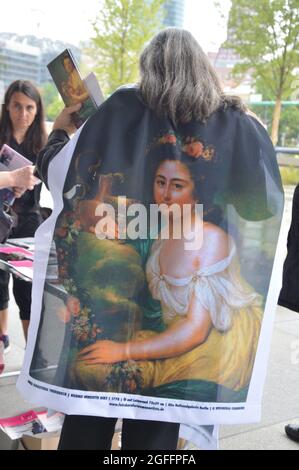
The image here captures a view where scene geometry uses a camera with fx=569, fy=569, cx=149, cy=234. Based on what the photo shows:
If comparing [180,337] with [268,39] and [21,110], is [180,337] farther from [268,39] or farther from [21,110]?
[268,39]

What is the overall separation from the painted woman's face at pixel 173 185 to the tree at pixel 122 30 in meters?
7.22

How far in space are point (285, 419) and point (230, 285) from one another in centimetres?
141

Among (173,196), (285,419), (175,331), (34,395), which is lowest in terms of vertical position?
(285,419)

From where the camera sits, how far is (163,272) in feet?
4.97

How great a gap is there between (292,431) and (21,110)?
198 centimetres

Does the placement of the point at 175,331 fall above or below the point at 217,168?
below

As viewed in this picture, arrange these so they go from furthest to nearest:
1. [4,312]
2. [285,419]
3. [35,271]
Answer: [4,312]
[285,419]
[35,271]

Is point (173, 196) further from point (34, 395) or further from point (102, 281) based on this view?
point (34, 395)

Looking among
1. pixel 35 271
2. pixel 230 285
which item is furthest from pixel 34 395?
pixel 230 285

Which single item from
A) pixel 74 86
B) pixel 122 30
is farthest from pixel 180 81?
pixel 122 30

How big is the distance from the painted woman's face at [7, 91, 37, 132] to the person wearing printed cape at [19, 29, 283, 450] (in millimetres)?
1420

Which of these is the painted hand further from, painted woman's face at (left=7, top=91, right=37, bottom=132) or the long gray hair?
painted woman's face at (left=7, top=91, right=37, bottom=132)

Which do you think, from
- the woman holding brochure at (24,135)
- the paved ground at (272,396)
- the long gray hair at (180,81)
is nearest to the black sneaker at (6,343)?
the paved ground at (272,396)

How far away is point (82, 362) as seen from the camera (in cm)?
154
